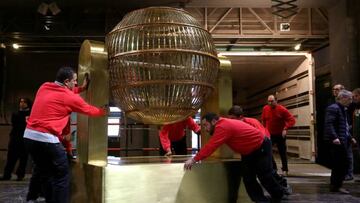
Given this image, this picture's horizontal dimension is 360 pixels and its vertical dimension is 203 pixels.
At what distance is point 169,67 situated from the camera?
2.55m

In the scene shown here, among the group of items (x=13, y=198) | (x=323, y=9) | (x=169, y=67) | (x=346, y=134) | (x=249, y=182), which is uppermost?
(x=323, y=9)

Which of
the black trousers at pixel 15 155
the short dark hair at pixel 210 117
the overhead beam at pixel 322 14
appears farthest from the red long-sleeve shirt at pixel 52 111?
the overhead beam at pixel 322 14

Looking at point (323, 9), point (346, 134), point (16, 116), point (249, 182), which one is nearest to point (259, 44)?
point (323, 9)

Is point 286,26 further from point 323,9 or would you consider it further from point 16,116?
point 16,116

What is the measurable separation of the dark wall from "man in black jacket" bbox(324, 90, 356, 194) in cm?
760

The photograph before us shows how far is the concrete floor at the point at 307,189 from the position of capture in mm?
4676

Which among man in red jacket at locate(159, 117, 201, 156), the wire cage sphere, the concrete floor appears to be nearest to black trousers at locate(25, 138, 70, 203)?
the wire cage sphere

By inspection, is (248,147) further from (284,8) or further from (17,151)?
(17,151)

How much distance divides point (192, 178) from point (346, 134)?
327 cm

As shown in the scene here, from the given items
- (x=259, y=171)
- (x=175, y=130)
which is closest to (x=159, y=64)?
(x=259, y=171)

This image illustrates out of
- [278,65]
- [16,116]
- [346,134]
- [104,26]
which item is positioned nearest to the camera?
[346,134]

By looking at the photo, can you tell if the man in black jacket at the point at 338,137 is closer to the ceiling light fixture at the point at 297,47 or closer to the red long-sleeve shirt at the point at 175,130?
the red long-sleeve shirt at the point at 175,130

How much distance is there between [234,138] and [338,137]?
2.39m

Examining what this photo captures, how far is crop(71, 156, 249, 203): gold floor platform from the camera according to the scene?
254 cm
